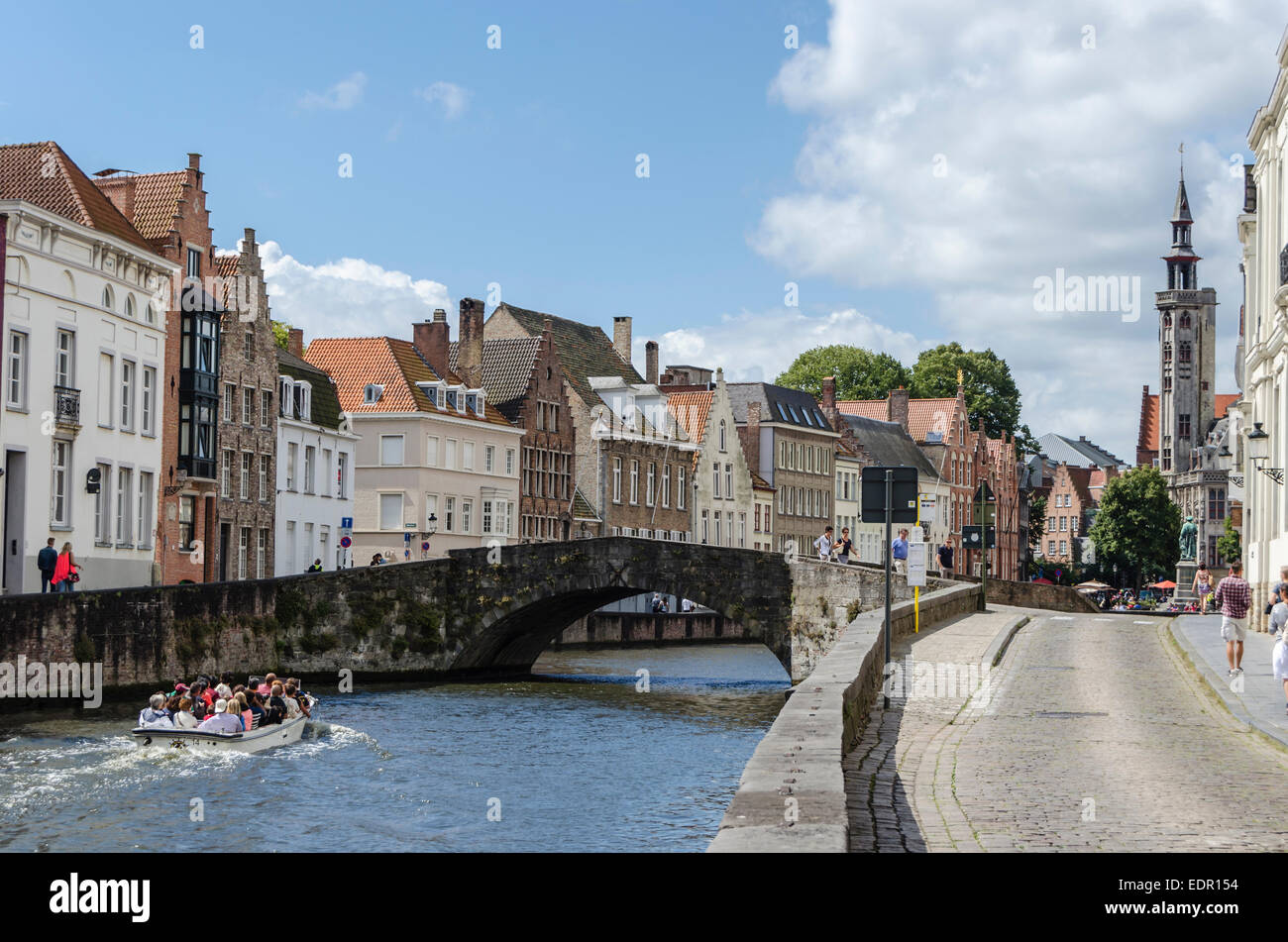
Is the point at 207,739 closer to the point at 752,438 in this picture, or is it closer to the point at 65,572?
the point at 65,572

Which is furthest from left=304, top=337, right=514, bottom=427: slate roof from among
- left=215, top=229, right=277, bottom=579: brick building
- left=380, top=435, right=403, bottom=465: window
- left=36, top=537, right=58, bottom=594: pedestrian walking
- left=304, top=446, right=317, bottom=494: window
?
left=36, top=537, right=58, bottom=594: pedestrian walking

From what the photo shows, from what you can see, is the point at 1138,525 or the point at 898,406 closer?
the point at 898,406

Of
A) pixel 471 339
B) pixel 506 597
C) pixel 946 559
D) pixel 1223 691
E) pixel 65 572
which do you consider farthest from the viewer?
pixel 471 339

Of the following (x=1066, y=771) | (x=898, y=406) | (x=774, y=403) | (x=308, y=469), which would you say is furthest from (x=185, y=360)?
(x=898, y=406)

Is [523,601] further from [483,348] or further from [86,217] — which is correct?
[483,348]

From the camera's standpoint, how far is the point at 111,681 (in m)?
35.3

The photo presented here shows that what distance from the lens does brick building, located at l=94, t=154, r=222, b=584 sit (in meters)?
49.2

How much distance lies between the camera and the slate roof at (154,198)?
50.0 metres

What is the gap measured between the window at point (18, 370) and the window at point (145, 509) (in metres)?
6.82

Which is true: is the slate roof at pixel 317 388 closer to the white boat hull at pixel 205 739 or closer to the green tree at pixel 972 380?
the white boat hull at pixel 205 739

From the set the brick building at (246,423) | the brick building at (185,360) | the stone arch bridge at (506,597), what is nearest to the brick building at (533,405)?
the brick building at (246,423)

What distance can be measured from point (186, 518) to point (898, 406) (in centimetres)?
6288

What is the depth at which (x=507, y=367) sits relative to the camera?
248ft

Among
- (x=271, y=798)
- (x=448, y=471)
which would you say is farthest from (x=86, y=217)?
(x=448, y=471)
